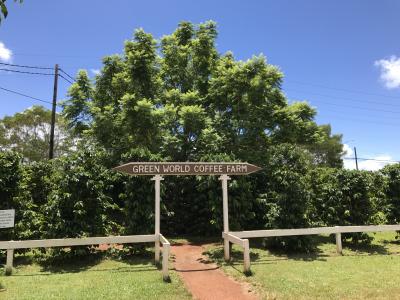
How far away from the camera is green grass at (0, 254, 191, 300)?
8391 mm

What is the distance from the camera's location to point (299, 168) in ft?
44.7

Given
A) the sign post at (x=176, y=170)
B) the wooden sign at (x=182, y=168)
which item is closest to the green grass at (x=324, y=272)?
the sign post at (x=176, y=170)

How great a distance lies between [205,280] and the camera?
9766mm

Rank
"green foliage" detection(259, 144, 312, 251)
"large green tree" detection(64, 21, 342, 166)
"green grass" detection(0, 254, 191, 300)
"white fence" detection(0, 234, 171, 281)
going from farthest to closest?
"large green tree" detection(64, 21, 342, 166), "green foliage" detection(259, 144, 312, 251), "white fence" detection(0, 234, 171, 281), "green grass" detection(0, 254, 191, 300)

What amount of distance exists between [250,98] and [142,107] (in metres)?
5.00

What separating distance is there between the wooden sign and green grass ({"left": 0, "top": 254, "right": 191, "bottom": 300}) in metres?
2.73

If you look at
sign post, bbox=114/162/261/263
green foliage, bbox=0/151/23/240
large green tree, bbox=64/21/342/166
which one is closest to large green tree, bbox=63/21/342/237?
large green tree, bbox=64/21/342/166

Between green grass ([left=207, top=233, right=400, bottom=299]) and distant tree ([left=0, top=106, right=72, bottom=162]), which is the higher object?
distant tree ([left=0, top=106, right=72, bottom=162])

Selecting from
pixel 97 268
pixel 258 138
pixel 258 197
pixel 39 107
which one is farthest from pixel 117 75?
pixel 39 107

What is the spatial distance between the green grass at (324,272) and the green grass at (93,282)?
206 cm

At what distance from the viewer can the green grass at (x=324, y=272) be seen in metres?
8.46

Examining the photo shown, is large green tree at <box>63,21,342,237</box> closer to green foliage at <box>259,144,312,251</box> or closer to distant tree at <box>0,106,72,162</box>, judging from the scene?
green foliage at <box>259,144,312,251</box>

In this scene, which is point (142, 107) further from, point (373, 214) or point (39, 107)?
point (39, 107)

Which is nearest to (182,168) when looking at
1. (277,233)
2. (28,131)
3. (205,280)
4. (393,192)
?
(205,280)
